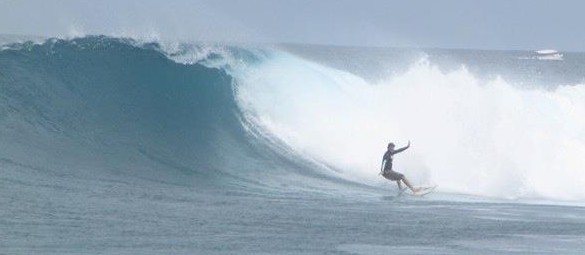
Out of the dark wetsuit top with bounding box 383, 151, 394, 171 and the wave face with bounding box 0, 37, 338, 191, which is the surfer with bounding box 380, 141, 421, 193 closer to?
the dark wetsuit top with bounding box 383, 151, 394, 171

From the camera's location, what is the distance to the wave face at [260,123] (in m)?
22.5

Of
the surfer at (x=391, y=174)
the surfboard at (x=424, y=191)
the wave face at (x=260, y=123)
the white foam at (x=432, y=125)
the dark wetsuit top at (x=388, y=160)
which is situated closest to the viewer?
the surfboard at (x=424, y=191)

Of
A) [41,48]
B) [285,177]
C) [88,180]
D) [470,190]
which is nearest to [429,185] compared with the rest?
[470,190]

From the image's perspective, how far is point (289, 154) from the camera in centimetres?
2494

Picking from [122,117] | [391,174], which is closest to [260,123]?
[122,117]

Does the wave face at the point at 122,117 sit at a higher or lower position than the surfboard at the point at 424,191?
higher

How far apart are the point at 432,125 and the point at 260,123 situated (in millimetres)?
3327

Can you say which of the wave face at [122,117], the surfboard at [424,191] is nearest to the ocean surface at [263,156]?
the wave face at [122,117]

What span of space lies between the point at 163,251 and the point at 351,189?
26.1ft

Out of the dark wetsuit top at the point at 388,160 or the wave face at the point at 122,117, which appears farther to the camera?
the dark wetsuit top at the point at 388,160

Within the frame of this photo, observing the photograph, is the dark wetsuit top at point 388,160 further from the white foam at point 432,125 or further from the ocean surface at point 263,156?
the white foam at point 432,125

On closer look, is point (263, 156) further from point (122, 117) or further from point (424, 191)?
point (424, 191)

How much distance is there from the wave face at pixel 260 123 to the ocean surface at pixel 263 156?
4cm

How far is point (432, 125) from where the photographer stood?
27219 millimetres
